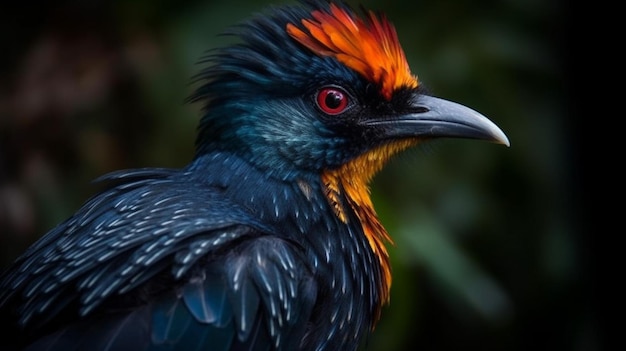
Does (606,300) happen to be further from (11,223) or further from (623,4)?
(11,223)

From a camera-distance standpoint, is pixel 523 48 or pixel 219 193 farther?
pixel 523 48

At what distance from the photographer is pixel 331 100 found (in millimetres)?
4297

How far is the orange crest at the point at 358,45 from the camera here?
4.28 meters

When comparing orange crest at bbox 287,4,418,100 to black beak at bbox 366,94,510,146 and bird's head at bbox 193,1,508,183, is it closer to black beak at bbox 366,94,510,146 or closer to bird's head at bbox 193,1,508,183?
bird's head at bbox 193,1,508,183

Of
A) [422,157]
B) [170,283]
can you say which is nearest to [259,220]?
[170,283]

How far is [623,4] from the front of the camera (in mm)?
4445

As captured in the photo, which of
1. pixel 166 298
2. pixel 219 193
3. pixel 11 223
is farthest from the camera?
pixel 11 223

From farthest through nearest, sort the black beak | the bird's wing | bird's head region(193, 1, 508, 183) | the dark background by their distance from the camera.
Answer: the dark background
the black beak
bird's head region(193, 1, 508, 183)
the bird's wing

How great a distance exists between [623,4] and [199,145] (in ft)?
5.67

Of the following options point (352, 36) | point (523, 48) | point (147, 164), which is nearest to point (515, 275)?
point (523, 48)

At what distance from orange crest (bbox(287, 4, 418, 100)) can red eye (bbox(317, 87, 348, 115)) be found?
11cm

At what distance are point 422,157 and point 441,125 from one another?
2033 millimetres

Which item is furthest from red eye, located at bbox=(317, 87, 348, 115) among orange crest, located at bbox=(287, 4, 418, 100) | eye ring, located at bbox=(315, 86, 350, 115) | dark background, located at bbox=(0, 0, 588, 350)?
dark background, located at bbox=(0, 0, 588, 350)

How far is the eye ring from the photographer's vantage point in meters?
4.29
